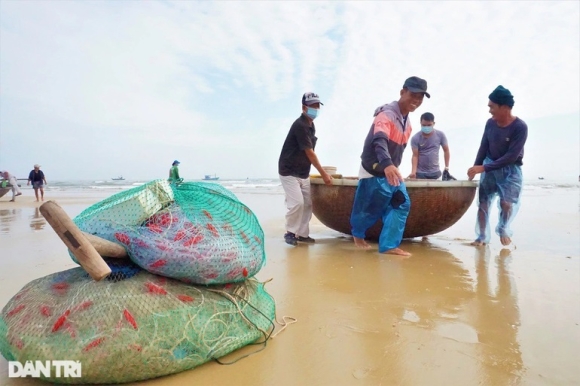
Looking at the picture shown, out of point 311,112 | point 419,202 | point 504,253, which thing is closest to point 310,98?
point 311,112

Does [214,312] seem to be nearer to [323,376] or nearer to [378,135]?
[323,376]

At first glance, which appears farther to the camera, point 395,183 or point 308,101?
point 308,101

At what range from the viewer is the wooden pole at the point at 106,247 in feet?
5.11

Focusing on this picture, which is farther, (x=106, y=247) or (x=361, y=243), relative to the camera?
(x=361, y=243)

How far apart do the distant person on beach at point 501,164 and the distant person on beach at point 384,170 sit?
96cm

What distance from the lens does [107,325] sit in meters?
1.42

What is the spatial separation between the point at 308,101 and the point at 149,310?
3.31m

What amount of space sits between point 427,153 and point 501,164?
163 cm

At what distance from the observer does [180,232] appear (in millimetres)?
1748

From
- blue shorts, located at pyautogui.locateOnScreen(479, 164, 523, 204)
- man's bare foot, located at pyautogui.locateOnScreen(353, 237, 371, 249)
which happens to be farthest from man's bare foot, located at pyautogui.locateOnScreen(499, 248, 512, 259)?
man's bare foot, located at pyautogui.locateOnScreen(353, 237, 371, 249)

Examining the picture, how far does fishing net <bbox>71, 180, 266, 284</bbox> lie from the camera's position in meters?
1.65

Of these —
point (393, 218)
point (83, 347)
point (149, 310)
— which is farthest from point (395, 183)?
point (83, 347)

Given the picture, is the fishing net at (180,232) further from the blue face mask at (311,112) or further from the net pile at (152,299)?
the blue face mask at (311,112)
